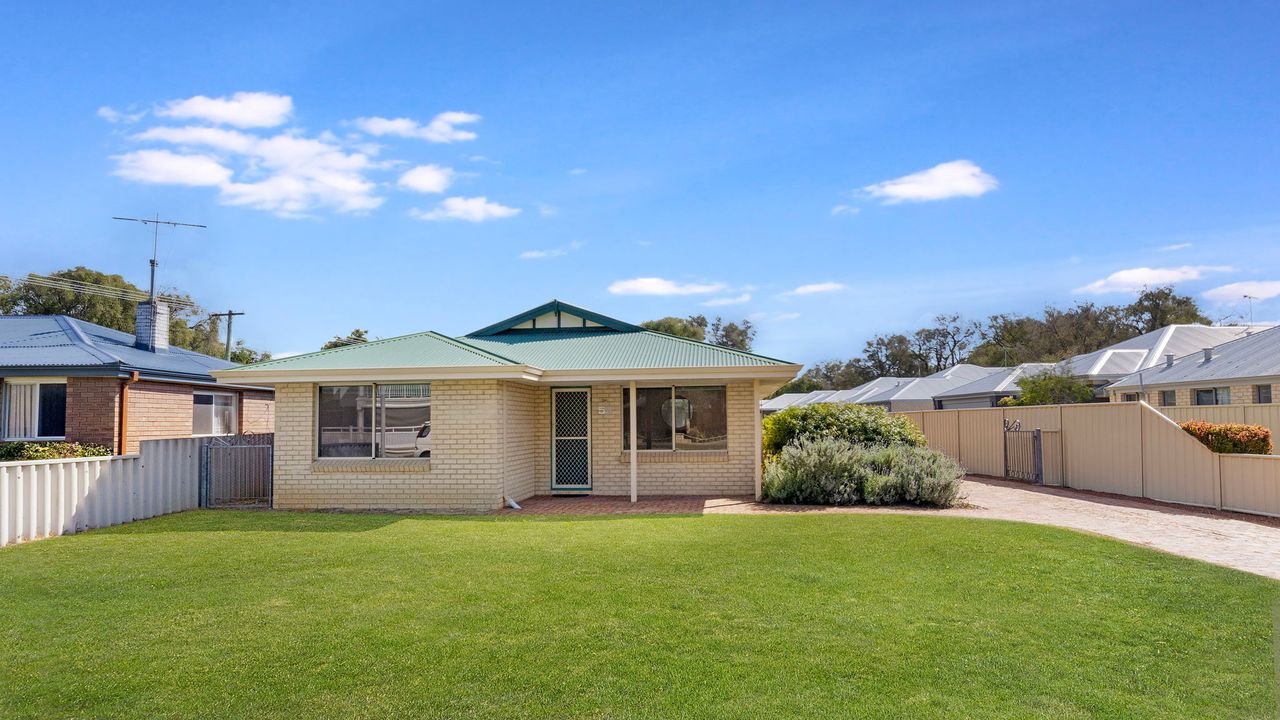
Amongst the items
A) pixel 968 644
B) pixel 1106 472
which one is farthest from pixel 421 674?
pixel 1106 472

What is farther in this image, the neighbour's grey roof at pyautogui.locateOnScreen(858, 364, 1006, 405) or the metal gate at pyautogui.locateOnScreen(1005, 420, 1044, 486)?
the neighbour's grey roof at pyautogui.locateOnScreen(858, 364, 1006, 405)

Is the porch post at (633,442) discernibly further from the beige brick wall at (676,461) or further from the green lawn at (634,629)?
the green lawn at (634,629)

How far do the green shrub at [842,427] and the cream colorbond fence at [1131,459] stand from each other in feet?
11.4

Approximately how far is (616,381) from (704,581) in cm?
711

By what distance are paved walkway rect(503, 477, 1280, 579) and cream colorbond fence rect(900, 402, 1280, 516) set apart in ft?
1.21

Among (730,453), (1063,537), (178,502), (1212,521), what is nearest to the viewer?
(1063,537)

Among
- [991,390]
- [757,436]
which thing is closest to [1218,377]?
[991,390]

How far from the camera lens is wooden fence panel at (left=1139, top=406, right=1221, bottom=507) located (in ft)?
46.1

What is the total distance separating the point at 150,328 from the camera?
2080cm

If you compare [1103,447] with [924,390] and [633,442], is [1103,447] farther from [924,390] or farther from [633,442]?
[924,390]

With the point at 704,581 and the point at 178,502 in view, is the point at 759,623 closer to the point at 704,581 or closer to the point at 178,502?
the point at 704,581

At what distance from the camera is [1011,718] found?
479cm

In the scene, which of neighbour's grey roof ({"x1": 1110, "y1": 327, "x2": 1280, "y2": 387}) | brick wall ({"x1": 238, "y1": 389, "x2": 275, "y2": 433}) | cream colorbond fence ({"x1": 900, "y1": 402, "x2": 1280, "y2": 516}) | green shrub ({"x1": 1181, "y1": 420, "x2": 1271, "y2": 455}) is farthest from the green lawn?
neighbour's grey roof ({"x1": 1110, "y1": 327, "x2": 1280, "y2": 387})

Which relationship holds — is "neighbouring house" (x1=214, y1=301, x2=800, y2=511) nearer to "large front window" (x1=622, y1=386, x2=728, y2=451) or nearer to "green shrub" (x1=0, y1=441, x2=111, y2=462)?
"large front window" (x1=622, y1=386, x2=728, y2=451)
